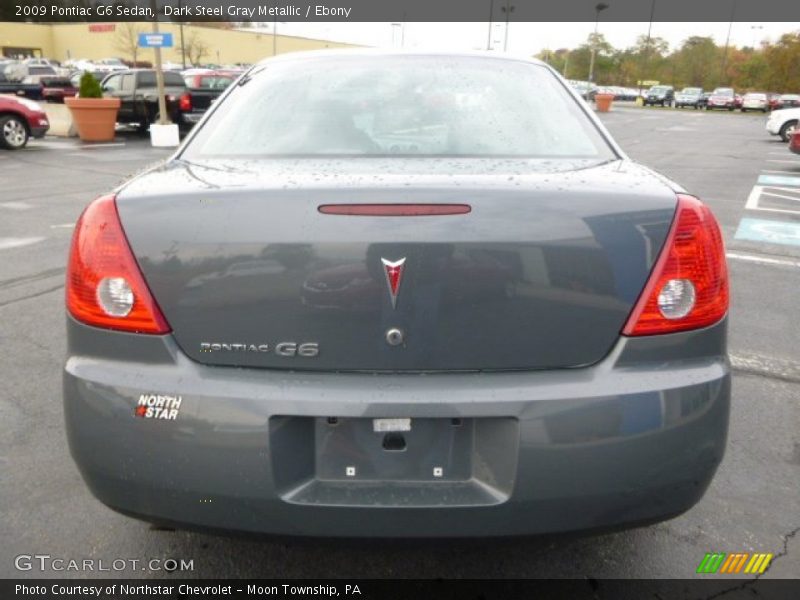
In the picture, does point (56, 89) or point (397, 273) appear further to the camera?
point (56, 89)

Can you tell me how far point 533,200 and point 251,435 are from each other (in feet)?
2.98

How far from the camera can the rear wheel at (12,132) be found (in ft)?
47.5

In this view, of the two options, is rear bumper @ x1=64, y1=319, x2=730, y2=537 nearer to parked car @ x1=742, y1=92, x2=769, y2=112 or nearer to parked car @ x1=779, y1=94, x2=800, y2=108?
parked car @ x1=779, y1=94, x2=800, y2=108

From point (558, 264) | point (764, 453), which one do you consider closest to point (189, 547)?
point (558, 264)

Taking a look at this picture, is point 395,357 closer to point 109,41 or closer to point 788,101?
point 788,101

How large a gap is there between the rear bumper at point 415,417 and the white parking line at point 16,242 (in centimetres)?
556

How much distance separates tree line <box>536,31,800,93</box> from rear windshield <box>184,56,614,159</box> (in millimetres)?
71322

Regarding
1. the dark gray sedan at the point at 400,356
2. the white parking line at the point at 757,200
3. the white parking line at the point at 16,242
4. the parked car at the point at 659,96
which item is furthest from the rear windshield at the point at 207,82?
the parked car at the point at 659,96

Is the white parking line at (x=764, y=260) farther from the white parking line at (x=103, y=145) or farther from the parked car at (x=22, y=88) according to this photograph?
the parked car at (x=22, y=88)

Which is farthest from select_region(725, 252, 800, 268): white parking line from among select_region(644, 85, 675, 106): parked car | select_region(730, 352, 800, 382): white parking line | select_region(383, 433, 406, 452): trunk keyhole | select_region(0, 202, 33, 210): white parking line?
select_region(644, 85, 675, 106): parked car

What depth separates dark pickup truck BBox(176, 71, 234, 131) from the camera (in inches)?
715

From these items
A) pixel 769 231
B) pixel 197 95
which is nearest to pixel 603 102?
pixel 197 95

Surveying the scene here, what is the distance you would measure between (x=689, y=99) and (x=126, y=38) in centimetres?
5806

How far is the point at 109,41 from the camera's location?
251 ft
